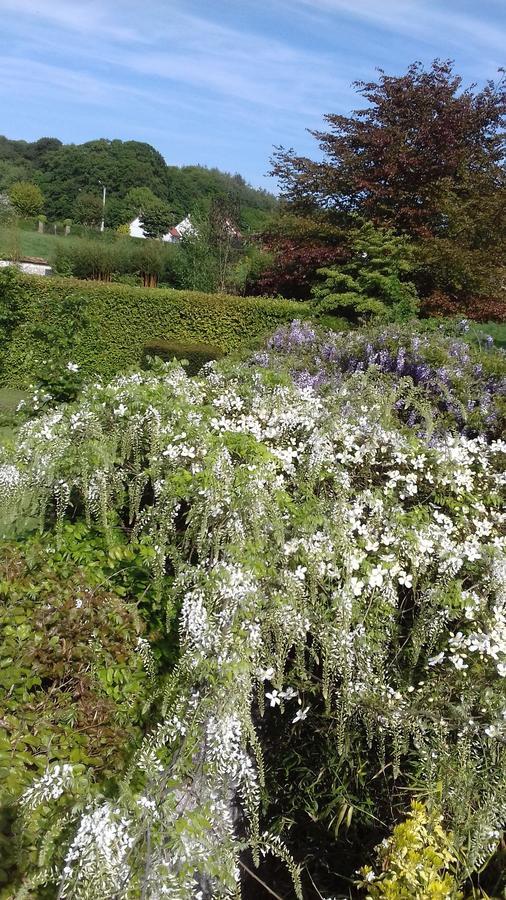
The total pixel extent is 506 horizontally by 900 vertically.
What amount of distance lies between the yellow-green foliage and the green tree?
1000cm

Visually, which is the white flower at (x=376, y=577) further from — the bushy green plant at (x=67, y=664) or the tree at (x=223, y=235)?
the tree at (x=223, y=235)

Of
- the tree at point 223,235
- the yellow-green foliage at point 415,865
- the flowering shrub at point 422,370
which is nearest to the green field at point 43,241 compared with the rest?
the tree at point 223,235

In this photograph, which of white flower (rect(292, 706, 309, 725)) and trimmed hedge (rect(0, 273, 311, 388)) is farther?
trimmed hedge (rect(0, 273, 311, 388))

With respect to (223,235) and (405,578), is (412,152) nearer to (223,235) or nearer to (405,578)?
(223,235)

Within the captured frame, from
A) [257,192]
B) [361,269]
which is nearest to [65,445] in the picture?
[361,269]

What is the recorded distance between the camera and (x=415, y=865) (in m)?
1.84

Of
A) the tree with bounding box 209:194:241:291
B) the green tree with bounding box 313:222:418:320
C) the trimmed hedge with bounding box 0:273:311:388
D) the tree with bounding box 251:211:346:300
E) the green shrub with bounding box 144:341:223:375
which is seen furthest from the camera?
the tree with bounding box 209:194:241:291

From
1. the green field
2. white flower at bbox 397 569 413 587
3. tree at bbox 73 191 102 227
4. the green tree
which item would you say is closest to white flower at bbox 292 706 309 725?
white flower at bbox 397 569 413 587

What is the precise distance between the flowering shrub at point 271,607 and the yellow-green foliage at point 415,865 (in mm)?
106

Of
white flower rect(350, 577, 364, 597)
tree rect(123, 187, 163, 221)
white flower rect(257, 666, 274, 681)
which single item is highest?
tree rect(123, 187, 163, 221)

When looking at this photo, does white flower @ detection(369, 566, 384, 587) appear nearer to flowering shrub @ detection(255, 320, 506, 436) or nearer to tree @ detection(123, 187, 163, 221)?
flowering shrub @ detection(255, 320, 506, 436)

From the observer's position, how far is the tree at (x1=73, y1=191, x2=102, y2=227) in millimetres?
45094

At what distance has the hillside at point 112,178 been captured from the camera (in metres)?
50.7

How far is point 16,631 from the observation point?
224 cm
